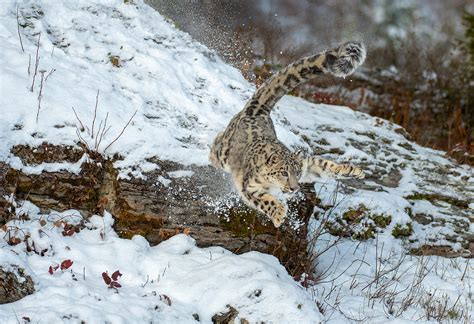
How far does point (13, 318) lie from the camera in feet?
15.7

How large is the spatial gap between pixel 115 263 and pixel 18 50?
301 centimetres

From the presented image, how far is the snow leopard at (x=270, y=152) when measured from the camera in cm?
628

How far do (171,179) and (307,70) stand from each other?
70.3 inches

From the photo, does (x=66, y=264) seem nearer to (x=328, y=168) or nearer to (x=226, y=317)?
(x=226, y=317)

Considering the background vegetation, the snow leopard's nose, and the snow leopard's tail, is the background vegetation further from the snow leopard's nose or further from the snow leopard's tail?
the snow leopard's nose

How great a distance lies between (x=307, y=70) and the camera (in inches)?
272

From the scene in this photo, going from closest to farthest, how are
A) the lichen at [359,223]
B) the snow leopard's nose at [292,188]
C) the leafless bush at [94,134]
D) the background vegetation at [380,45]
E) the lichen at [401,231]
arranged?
1. the snow leopard's nose at [292,188]
2. the leafless bush at [94,134]
3. the lichen at [359,223]
4. the lichen at [401,231]
5. the background vegetation at [380,45]

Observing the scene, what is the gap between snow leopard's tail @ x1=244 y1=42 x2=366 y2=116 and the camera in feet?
20.8

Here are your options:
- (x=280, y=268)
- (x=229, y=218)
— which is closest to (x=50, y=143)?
(x=229, y=218)

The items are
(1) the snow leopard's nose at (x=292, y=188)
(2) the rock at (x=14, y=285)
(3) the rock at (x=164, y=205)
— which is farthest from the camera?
(3) the rock at (x=164, y=205)

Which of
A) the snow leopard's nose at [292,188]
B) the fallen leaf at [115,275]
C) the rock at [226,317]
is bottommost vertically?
the fallen leaf at [115,275]

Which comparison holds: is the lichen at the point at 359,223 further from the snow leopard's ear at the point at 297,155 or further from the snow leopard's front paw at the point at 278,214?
the snow leopard's front paw at the point at 278,214

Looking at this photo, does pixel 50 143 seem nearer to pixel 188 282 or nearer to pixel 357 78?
pixel 188 282

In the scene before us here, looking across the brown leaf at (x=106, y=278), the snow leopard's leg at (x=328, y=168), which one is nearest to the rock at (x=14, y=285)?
the brown leaf at (x=106, y=278)
